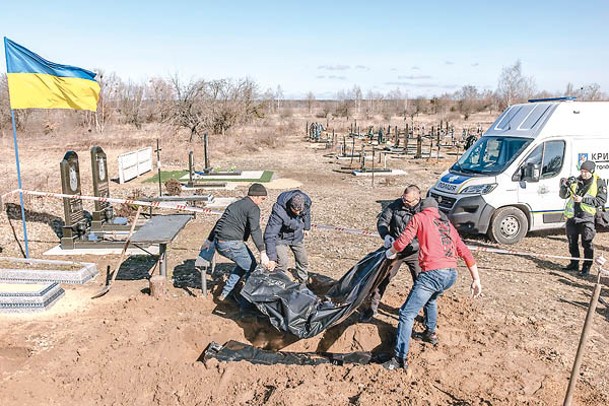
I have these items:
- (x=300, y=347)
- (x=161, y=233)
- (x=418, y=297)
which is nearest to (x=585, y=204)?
(x=418, y=297)

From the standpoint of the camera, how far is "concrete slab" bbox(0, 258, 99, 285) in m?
7.37

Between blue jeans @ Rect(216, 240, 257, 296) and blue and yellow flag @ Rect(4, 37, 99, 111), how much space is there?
180 inches

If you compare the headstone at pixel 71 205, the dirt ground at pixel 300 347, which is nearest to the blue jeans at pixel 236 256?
the dirt ground at pixel 300 347

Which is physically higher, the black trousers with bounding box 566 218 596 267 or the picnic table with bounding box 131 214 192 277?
the picnic table with bounding box 131 214 192 277

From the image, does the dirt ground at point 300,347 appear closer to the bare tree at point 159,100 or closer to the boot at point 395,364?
the boot at point 395,364

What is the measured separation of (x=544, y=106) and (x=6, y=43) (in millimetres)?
10044

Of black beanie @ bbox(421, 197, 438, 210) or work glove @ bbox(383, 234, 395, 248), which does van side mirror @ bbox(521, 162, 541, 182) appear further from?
black beanie @ bbox(421, 197, 438, 210)

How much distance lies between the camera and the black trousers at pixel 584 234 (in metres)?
8.03

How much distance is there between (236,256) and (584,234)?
563 centimetres

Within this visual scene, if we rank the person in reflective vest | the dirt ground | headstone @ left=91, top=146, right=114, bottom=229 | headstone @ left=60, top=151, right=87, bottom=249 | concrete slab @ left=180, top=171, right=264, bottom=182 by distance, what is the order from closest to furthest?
1. the dirt ground
2. the person in reflective vest
3. headstone @ left=60, top=151, right=87, bottom=249
4. headstone @ left=91, top=146, right=114, bottom=229
5. concrete slab @ left=180, top=171, right=264, bottom=182

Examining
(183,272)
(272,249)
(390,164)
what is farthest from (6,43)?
(390,164)

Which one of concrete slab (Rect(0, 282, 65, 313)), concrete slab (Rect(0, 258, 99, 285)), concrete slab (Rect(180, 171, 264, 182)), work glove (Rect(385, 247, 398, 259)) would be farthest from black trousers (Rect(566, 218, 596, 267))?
concrete slab (Rect(180, 171, 264, 182))

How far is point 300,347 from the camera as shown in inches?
222

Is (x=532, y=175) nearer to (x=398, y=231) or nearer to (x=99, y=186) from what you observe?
(x=398, y=231)
